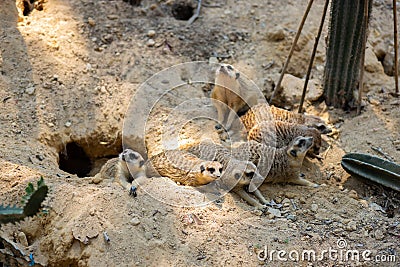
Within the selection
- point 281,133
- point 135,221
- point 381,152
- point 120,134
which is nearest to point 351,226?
point 381,152

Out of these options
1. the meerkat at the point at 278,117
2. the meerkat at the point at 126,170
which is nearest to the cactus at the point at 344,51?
the meerkat at the point at 278,117

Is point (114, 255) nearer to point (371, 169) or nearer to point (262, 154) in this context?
point (262, 154)

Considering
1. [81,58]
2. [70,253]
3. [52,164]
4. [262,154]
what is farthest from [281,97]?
[70,253]

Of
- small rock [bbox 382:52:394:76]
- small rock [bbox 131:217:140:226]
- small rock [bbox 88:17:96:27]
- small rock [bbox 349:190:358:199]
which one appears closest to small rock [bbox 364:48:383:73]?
small rock [bbox 382:52:394:76]

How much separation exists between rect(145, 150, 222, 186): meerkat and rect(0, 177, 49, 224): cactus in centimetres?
140

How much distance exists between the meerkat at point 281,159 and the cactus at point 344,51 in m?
0.75

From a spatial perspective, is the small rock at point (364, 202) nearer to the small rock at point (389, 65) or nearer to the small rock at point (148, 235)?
the small rock at point (148, 235)

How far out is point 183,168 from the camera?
12.2 feet

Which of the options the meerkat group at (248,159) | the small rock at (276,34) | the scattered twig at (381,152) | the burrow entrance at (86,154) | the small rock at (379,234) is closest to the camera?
the small rock at (379,234)

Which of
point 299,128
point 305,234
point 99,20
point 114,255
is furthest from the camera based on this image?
point 99,20

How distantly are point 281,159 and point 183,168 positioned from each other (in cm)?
69

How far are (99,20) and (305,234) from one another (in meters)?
2.78

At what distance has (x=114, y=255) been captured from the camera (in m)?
2.92

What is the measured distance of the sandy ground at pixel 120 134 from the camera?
9.98 feet
